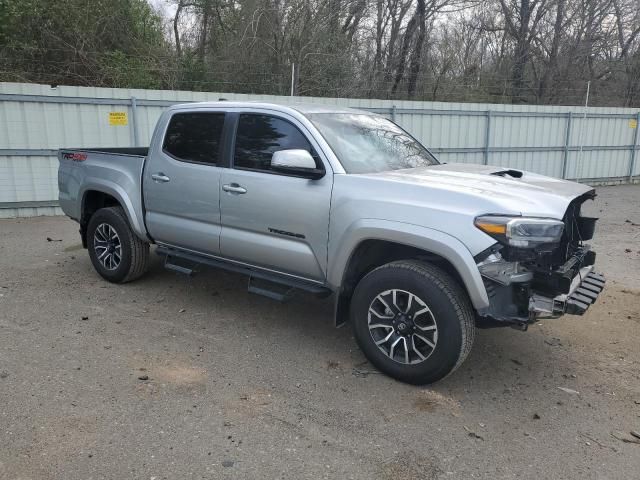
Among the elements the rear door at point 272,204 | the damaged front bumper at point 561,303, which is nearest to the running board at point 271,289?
the rear door at point 272,204

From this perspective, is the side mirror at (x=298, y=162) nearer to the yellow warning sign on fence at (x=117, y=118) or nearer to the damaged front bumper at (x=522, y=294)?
the damaged front bumper at (x=522, y=294)

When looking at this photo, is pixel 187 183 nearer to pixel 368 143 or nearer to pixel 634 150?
pixel 368 143

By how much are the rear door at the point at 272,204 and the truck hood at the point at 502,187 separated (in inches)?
22.3

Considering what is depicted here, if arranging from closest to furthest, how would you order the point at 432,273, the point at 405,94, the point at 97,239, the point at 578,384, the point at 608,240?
the point at 432,273, the point at 578,384, the point at 97,239, the point at 608,240, the point at 405,94

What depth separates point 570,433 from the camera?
3.32 metres

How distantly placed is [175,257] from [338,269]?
2.03 metres

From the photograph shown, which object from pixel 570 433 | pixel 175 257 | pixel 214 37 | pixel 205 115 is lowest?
pixel 570 433

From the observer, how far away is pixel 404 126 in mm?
12875

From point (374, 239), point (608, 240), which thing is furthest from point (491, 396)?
point (608, 240)

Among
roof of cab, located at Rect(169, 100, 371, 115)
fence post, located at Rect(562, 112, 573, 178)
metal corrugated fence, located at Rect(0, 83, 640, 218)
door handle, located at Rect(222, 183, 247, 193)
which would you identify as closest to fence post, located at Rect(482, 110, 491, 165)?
metal corrugated fence, located at Rect(0, 83, 640, 218)

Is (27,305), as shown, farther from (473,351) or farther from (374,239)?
(473,351)

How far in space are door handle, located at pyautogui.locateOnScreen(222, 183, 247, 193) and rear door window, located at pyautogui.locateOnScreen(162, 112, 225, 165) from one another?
1.03ft

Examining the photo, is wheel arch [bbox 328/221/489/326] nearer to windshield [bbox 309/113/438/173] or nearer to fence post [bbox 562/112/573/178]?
windshield [bbox 309/113/438/173]

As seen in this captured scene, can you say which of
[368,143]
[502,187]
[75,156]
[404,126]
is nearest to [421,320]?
[502,187]
